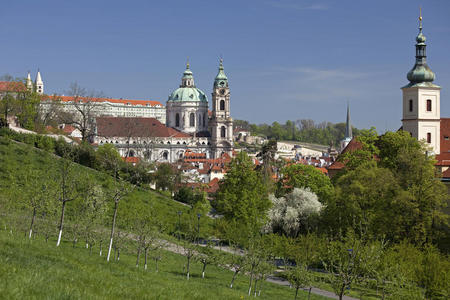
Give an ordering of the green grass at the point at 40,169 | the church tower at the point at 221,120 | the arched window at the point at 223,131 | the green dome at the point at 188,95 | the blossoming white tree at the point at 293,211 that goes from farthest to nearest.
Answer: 1. the green dome at the point at 188,95
2. the arched window at the point at 223,131
3. the church tower at the point at 221,120
4. the blossoming white tree at the point at 293,211
5. the green grass at the point at 40,169

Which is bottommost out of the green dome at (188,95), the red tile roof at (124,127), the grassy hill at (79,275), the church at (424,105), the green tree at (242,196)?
the grassy hill at (79,275)

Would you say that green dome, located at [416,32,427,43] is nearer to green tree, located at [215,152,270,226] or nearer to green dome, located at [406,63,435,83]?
green dome, located at [406,63,435,83]

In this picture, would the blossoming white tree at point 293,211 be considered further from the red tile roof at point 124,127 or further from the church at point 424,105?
the red tile roof at point 124,127

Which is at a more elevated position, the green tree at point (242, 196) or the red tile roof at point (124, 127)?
the red tile roof at point (124, 127)

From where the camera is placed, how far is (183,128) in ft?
584

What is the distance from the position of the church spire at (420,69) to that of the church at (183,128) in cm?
8124

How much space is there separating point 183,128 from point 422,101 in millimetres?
119253

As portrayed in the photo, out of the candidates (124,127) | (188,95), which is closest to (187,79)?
(188,95)

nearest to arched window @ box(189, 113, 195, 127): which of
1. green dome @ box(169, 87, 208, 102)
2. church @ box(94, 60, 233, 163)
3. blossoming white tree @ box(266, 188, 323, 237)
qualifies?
church @ box(94, 60, 233, 163)

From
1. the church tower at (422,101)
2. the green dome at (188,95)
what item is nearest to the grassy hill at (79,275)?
the church tower at (422,101)

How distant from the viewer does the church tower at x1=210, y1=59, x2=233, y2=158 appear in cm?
16525

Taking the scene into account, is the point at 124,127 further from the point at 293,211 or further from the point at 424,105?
the point at 293,211

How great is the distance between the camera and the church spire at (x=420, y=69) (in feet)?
208

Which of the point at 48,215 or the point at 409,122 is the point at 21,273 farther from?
the point at 409,122
